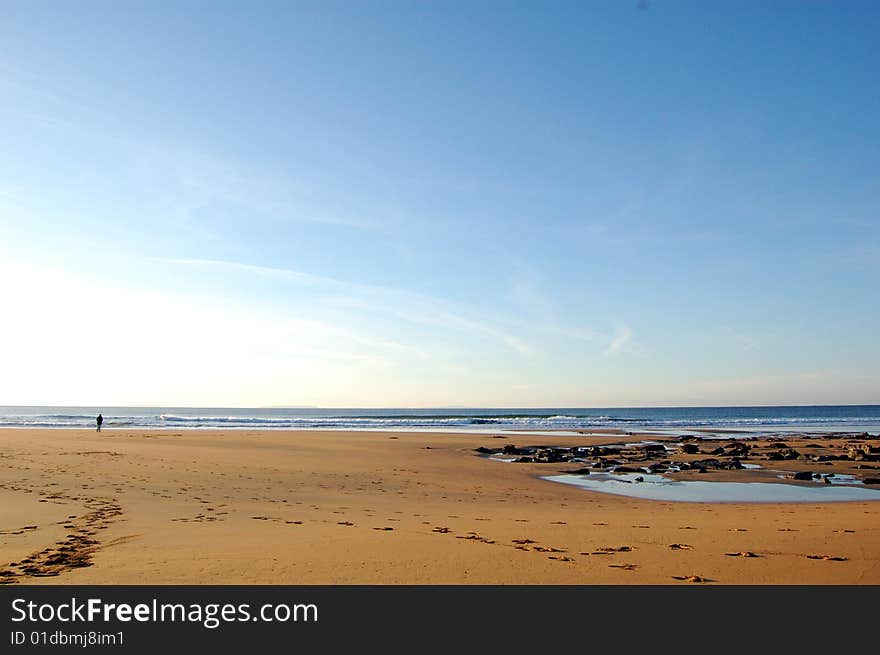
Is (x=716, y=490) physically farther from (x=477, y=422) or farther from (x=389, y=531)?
(x=477, y=422)

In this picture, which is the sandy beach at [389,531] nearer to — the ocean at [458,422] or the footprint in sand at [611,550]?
the footprint in sand at [611,550]

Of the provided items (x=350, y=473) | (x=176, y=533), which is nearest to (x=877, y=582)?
(x=176, y=533)

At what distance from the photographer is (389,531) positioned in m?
9.54

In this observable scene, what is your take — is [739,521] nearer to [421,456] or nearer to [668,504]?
[668,504]
